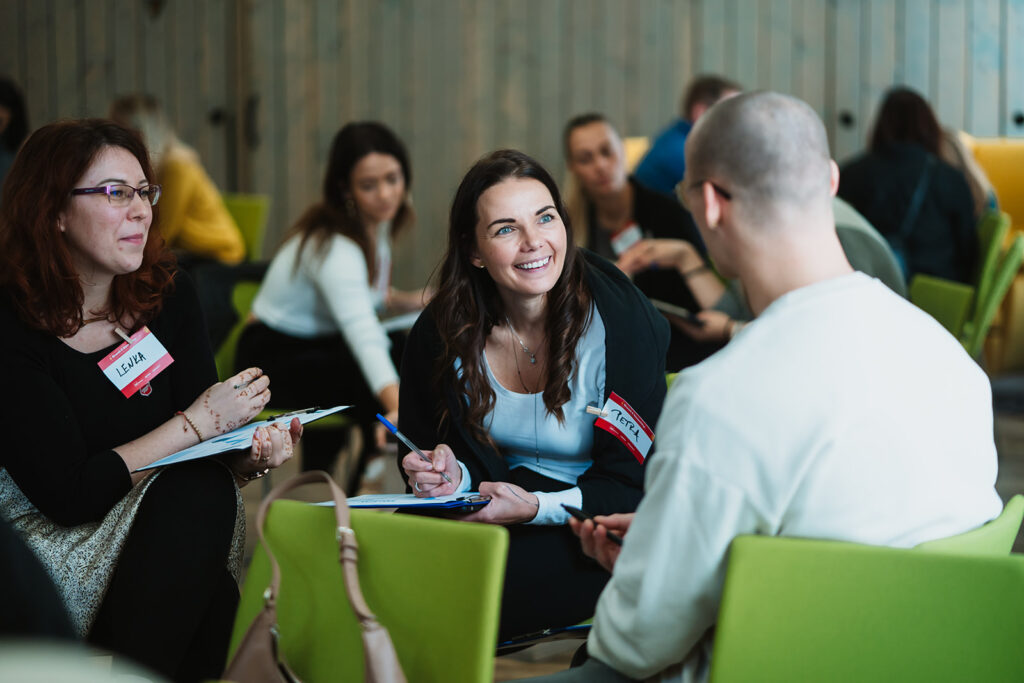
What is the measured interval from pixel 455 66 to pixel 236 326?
386cm

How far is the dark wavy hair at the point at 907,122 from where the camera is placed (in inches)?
202

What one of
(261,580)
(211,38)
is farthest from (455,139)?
(261,580)

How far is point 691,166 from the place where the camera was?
1432 mm

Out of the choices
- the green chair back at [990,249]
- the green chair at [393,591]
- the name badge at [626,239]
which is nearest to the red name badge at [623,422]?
the green chair at [393,591]

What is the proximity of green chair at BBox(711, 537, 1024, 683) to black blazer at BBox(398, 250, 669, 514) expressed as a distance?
2.77 ft

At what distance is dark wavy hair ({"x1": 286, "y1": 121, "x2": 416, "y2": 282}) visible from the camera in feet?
11.9

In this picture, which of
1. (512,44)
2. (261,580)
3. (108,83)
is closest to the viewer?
(261,580)

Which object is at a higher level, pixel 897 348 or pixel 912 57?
pixel 912 57

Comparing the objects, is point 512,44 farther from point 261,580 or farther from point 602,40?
point 261,580

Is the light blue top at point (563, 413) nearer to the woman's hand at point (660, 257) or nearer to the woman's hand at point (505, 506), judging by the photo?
the woman's hand at point (505, 506)

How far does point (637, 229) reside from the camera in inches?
157

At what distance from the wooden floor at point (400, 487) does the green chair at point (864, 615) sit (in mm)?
1710

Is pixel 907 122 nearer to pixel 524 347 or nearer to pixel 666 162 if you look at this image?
pixel 666 162

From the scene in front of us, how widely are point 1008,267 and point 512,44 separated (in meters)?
4.38
